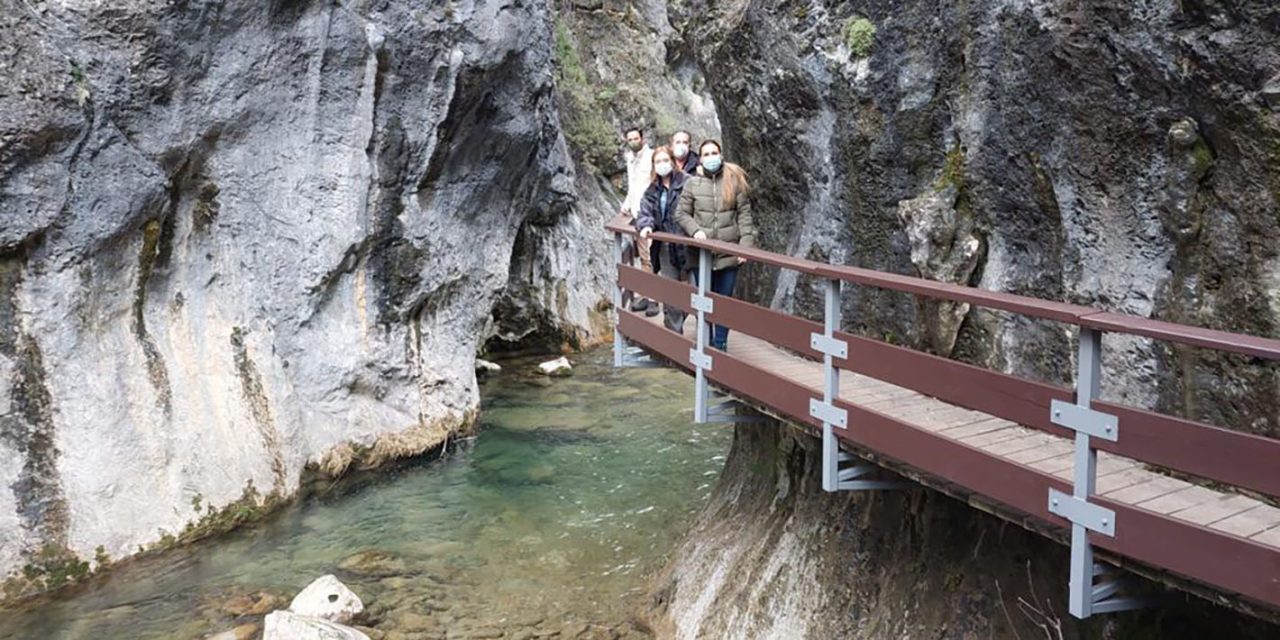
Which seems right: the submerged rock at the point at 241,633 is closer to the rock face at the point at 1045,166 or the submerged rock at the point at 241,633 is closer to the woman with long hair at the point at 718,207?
the woman with long hair at the point at 718,207

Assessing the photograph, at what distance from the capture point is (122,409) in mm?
10781

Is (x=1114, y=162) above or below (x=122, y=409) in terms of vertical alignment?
above

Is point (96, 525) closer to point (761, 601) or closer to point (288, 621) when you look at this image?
point (288, 621)

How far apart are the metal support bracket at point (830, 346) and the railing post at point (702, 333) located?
62.2 inches

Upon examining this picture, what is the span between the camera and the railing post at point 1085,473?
4.14 metres

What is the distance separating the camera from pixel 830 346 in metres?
5.86

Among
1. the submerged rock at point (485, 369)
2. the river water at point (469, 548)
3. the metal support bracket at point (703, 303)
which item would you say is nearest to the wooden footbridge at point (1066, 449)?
the metal support bracket at point (703, 303)

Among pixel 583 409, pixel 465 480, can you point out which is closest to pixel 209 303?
pixel 465 480

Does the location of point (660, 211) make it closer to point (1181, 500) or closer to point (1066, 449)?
point (1066, 449)

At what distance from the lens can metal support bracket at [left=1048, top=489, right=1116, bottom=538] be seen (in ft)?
13.6

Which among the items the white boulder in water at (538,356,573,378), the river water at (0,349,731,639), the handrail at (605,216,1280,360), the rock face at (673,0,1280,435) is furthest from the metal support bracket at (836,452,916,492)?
the white boulder in water at (538,356,573,378)

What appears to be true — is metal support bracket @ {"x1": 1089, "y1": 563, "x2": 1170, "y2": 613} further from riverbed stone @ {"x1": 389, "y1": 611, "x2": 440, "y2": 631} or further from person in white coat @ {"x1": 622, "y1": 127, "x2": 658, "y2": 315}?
riverbed stone @ {"x1": 389, "y1": 611, "x2": 440, "y2": 631}

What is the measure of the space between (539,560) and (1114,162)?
747 cm

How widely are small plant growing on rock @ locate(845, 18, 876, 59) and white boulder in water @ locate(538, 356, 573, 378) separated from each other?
42.9 ft
